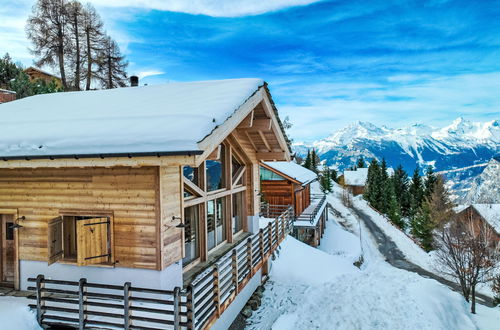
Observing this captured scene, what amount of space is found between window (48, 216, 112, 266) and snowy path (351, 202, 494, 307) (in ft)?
77.4

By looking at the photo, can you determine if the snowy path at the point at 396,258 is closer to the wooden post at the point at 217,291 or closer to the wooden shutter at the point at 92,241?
the wooden post at the point at 217,291

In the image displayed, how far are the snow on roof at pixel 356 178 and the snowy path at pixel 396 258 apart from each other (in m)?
39.3

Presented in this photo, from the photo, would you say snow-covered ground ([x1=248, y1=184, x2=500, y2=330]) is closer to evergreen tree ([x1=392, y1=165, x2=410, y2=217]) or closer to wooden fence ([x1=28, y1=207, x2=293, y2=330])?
wooden fence ([x1=28, y1=207, x2=293, y2=330])

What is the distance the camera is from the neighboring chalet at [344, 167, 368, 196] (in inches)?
3177

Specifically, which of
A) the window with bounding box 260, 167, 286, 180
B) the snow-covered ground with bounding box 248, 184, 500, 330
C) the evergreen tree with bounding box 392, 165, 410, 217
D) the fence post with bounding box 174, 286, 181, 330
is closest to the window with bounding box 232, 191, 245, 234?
the snow-covered ground with bounding box 248, 184, 500, 330

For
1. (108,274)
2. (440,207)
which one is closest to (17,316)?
(108,274)

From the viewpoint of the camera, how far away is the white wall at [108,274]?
21.8ft

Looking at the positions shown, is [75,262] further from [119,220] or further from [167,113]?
[167,113]

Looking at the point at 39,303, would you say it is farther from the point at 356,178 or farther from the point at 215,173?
the point at 356,178

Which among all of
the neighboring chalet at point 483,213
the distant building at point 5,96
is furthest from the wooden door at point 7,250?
the neighboring chalet at point 483,213

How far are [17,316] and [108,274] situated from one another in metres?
1.74

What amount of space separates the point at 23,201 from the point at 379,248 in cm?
3102

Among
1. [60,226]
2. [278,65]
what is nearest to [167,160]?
[60,226]

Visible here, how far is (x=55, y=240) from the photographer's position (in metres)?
6.87
